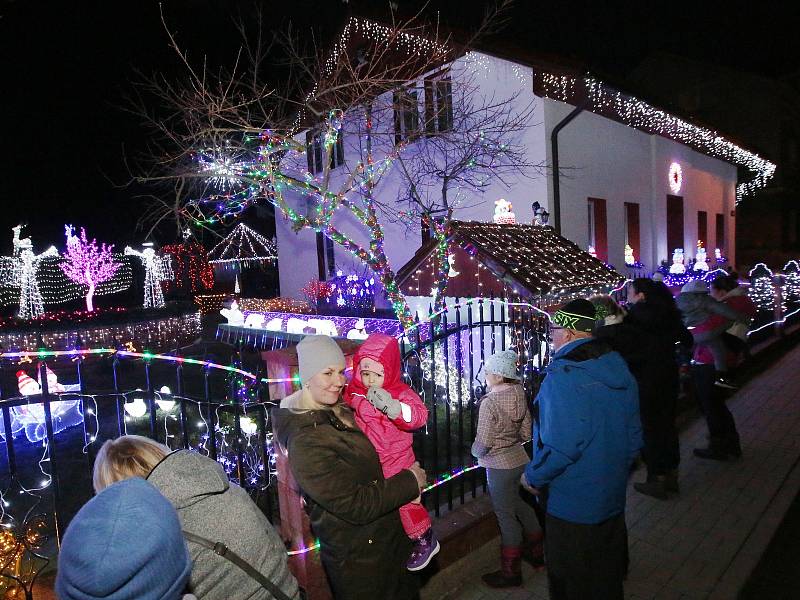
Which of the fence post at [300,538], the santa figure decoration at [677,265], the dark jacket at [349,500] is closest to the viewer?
the dark jacket at [349,500]

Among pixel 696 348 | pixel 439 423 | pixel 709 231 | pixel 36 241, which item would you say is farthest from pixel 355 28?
pixel 36 241

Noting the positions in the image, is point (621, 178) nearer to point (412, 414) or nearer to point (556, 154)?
point (556, 154)

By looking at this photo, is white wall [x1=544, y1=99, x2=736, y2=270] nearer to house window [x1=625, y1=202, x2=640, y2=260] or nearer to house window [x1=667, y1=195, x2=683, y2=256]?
house window [x1=625, y1=202, x2=640, y2=260]

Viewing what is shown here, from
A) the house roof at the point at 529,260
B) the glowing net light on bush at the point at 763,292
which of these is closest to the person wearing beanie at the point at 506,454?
the house roof at the point at 529,260

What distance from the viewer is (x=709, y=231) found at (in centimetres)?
2128

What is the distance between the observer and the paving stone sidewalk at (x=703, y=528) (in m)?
3.52

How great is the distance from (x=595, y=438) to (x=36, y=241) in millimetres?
33233

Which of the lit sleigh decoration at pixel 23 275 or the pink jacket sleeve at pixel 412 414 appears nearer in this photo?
the pink jacket sleeve at pixel 412 414

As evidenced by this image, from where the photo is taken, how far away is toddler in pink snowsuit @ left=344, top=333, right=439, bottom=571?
2.66 m

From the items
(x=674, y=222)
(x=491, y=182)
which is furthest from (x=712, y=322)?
(x=674, y=222)

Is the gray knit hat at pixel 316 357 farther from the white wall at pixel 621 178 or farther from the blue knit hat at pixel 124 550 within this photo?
the white wall at pixel 621 178

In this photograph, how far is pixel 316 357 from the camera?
2312mm

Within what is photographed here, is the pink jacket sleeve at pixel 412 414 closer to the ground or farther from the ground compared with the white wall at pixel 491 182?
closer to the ground

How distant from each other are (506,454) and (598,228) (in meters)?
12.4
